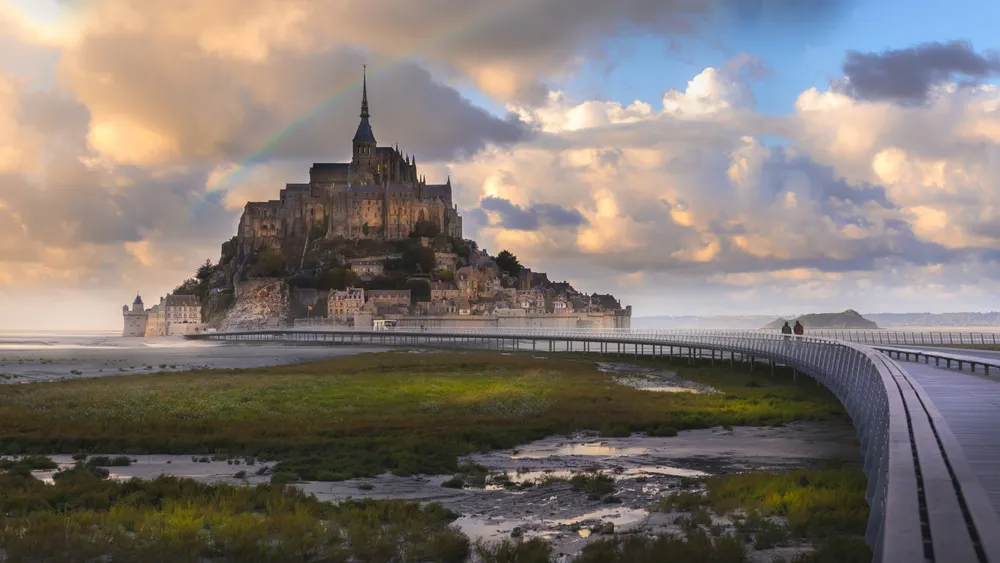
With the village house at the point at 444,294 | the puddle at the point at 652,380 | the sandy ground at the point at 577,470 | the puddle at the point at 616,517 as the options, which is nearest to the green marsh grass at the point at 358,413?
the sandy ground at the point at 577,470

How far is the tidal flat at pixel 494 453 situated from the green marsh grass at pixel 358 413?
105mm

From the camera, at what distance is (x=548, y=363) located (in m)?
74.8

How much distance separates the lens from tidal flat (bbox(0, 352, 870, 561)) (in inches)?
575

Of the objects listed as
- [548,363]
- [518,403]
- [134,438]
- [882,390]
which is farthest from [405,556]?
[548,363]

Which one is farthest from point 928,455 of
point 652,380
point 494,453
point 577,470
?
point 652,380

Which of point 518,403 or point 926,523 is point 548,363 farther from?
point 926,523

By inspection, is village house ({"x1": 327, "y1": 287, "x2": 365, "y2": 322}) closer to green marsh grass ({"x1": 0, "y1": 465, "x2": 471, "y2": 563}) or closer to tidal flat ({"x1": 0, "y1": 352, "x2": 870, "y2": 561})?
tidal flat ({"x1": 0, "y1": 352, "x2": 870, "y2": 561})

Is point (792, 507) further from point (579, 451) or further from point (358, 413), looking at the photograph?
point (358, 413)

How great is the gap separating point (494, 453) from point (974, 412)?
487 inches

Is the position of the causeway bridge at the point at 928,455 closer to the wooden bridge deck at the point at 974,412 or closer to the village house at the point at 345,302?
the wooden bridge deck at the point at 974,412

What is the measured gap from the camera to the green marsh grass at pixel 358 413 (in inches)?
958

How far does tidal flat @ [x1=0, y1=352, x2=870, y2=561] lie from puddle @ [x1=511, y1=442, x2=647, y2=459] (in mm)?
81

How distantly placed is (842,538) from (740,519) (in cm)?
238

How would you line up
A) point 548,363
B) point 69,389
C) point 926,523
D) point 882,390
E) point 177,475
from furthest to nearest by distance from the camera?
point 548,363, point 69,389, point 177,475, point 882,390, point 926,523
